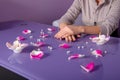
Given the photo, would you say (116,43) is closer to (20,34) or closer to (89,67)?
(89,67)

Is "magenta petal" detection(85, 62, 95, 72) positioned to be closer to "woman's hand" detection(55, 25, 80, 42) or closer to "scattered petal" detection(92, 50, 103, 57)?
"scattered petal" detection(92, 50, 103, 57)

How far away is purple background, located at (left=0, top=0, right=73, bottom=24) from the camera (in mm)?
1976

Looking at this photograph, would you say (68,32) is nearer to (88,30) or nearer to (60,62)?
(88,30)

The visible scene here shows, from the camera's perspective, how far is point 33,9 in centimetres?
218

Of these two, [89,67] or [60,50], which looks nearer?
[89,67]

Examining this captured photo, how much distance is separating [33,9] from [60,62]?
4.39 ft

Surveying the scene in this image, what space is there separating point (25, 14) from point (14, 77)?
95cm

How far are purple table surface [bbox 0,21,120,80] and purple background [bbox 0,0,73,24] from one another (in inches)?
29.3

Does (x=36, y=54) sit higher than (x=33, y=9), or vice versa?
(x=33, y=9)

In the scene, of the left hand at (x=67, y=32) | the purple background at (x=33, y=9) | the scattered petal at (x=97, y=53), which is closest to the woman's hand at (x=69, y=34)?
the left hand at (x=67, y=32)

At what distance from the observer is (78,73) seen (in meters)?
0.83

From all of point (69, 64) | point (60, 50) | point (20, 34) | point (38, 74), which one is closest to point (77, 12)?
point (20, 34)

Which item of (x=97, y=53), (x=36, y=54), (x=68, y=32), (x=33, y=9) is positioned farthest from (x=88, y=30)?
(x=33, y=9)

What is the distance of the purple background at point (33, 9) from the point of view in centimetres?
198
